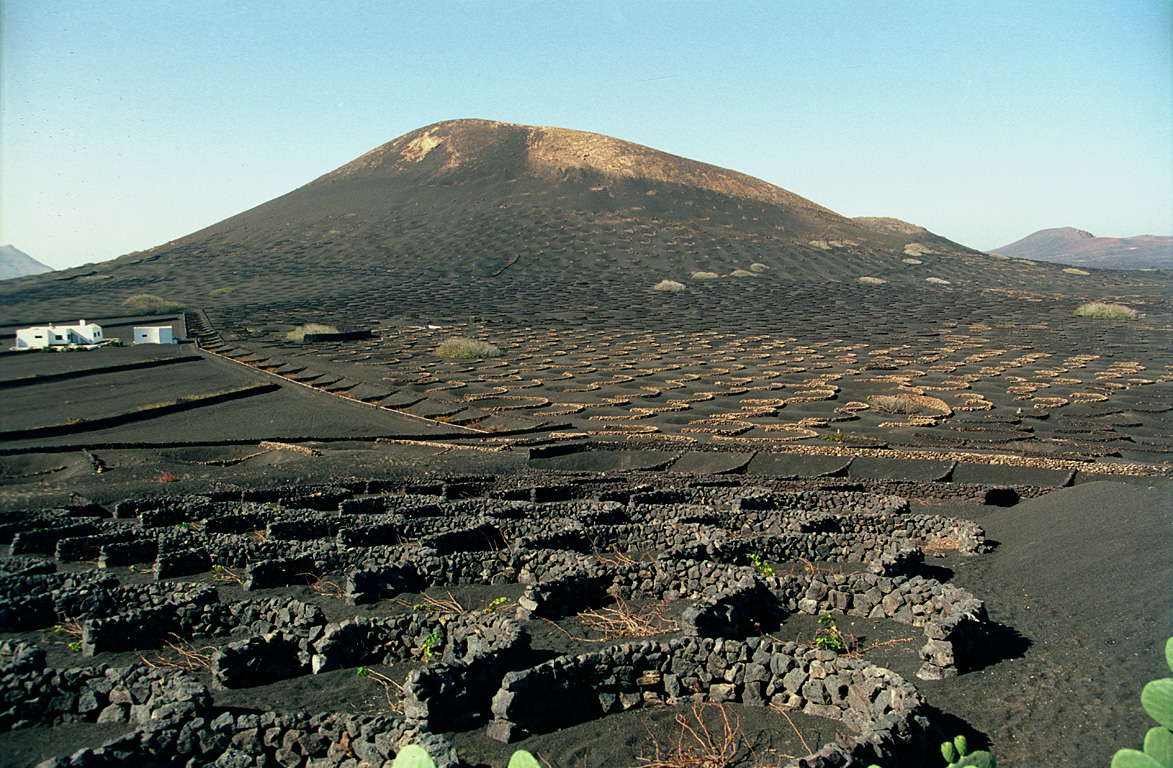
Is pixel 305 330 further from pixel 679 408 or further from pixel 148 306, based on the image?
pixel 679 408

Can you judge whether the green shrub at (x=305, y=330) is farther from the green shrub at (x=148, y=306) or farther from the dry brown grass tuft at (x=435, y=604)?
the dry brown grass tuft at (x=435, y=604)

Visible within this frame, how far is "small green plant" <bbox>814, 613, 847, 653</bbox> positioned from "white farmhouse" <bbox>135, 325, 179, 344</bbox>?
24915 millimetres

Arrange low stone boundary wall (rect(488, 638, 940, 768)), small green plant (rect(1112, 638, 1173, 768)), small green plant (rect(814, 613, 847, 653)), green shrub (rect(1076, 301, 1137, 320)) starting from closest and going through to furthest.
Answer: small green plant (rect(1112, 638, 1173, 768)) < low stone boundary wall (rect(488, 638, 940, 768)) < small green plant (rect(814, 613, 847, 653)) < green shrub (rect(1076, 301, 1137, 320))

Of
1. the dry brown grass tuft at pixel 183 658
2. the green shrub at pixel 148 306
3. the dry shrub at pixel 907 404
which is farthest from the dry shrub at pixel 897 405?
the green shrub at pixel 148 306

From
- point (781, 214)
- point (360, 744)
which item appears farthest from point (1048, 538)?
point (781, 214)

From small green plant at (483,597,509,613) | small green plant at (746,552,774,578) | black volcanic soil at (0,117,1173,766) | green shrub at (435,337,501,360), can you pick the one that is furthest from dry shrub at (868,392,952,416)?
small green plant at (483,597,509,613)

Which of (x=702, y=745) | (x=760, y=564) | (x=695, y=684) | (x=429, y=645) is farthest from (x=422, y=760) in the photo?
(x=760, y=564)

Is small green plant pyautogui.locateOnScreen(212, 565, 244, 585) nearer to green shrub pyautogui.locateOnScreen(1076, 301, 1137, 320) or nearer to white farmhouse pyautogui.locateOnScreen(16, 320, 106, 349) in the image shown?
white farmhouse pyautogui.locateOnScreen(16, 320, 106, 349)

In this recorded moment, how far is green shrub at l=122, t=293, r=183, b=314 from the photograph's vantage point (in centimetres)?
3669

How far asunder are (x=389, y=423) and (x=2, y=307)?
34.2 feet

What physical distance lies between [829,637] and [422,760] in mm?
6265

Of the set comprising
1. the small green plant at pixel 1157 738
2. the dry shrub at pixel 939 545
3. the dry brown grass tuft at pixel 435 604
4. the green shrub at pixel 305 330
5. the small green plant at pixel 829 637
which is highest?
the small green plant at pixel 1157 738

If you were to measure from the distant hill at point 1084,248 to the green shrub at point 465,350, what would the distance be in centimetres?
12907

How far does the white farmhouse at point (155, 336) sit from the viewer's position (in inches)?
1056
